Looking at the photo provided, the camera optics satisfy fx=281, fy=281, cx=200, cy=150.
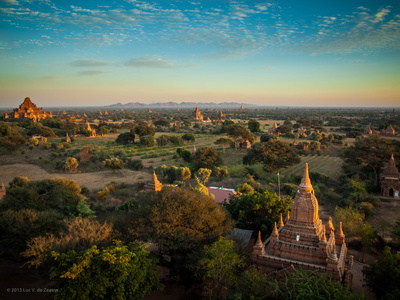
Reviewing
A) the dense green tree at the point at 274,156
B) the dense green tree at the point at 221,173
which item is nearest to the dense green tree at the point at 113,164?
the dense green tree at the point at 221,173

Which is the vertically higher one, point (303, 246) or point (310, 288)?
point (303, 246)

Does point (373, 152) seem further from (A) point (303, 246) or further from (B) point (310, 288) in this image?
(B) point (310, 288)

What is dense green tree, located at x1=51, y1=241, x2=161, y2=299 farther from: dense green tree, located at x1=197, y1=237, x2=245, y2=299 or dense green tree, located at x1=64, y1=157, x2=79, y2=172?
dense green tree, located at x1=64, y1=157, x2=79, y2=172

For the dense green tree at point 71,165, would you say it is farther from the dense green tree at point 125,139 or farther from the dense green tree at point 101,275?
the dense green tree at point 101,275

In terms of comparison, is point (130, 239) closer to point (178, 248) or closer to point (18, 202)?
point (178, 248)

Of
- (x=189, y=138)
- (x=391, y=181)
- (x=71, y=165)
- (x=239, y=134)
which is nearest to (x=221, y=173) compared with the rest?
(x=391, y=181)

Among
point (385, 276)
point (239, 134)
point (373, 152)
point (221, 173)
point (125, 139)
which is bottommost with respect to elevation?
point (221, 173)

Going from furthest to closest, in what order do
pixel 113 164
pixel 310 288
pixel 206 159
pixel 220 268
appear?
pixel 113 164 → pixel 206 159 → pixel 220 268 → pixel 310 288
